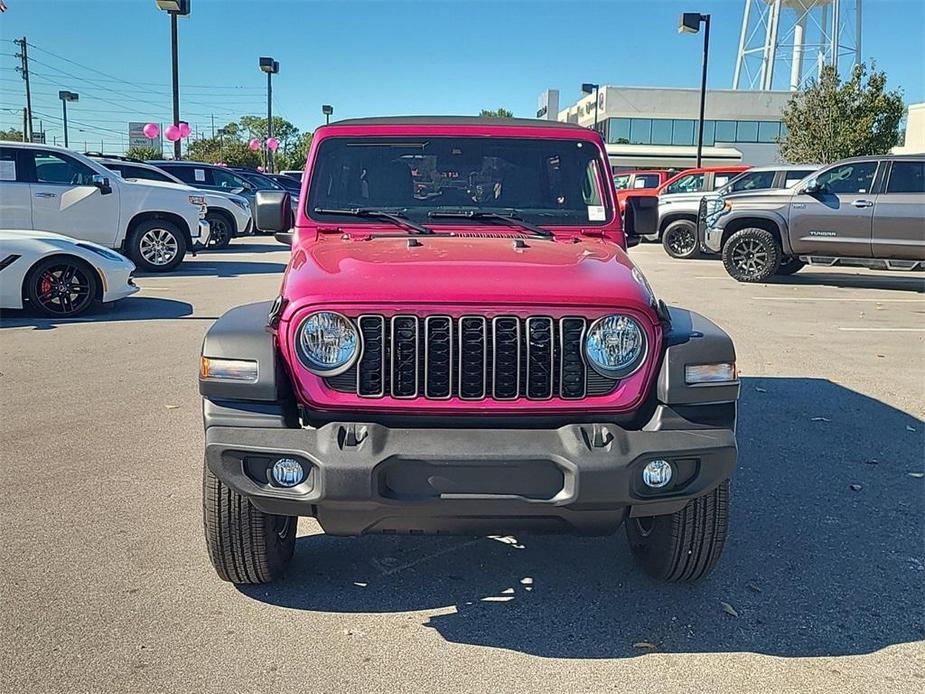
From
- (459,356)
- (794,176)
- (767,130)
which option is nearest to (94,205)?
(459,356)

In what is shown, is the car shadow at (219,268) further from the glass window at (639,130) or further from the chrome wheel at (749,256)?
the glass window at (639,130)

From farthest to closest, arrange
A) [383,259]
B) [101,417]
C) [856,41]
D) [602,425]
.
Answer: [856,41] < [101,417] < [383,259] < [602,425]

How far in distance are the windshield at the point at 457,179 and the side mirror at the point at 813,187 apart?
30.7 feet

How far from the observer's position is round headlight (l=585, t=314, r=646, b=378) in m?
3.07

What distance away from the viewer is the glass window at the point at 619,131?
61737 mm

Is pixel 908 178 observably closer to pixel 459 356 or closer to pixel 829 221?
pixel 829 221

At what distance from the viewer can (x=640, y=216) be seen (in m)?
4.60

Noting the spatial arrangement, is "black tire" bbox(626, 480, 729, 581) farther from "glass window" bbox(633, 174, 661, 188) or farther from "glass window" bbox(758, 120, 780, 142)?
"glass window" bbox(758, 120, 780, 142)

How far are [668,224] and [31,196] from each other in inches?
454

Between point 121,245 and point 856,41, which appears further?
point 856,41

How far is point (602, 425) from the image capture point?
117 inches

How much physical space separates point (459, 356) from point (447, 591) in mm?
1090

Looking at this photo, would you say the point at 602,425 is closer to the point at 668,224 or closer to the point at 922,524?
the point at 922,524

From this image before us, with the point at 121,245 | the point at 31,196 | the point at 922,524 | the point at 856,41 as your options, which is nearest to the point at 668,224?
the point at 121,245
